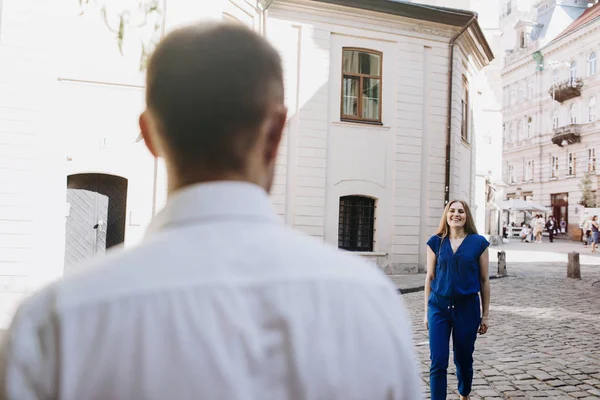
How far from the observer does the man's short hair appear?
3.69 feet

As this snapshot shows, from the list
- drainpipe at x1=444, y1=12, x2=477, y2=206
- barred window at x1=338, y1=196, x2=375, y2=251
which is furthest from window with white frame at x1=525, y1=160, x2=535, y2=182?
barred window at x1=338, y1=196, x2=375, y2=251

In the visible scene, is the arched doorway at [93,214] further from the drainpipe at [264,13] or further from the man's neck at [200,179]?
the man's neck at [200,179]

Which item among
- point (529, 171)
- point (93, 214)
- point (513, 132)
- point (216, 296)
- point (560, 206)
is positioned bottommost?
point (216, 296)

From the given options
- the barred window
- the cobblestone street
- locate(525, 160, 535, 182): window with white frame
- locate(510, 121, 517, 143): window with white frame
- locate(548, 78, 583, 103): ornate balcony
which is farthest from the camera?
locate(510, 121, 517, 143): window with white frame

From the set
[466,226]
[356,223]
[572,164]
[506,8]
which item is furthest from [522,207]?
[466,226]

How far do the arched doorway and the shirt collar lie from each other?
43.4 feet

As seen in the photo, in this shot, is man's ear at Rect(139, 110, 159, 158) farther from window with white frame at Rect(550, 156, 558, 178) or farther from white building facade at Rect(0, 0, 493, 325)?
window with white frame at Rect(550, 156, 558, 178)

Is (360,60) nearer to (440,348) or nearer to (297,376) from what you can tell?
(440,348)

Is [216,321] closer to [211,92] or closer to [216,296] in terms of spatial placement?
[216,296]

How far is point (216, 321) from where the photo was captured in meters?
1.04

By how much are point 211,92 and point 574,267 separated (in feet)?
63.4

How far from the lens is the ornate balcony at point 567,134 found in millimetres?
45844

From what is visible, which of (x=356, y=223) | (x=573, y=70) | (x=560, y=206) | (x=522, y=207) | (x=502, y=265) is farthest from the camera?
(x=560, y=206)

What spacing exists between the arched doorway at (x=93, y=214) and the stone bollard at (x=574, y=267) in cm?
1340
